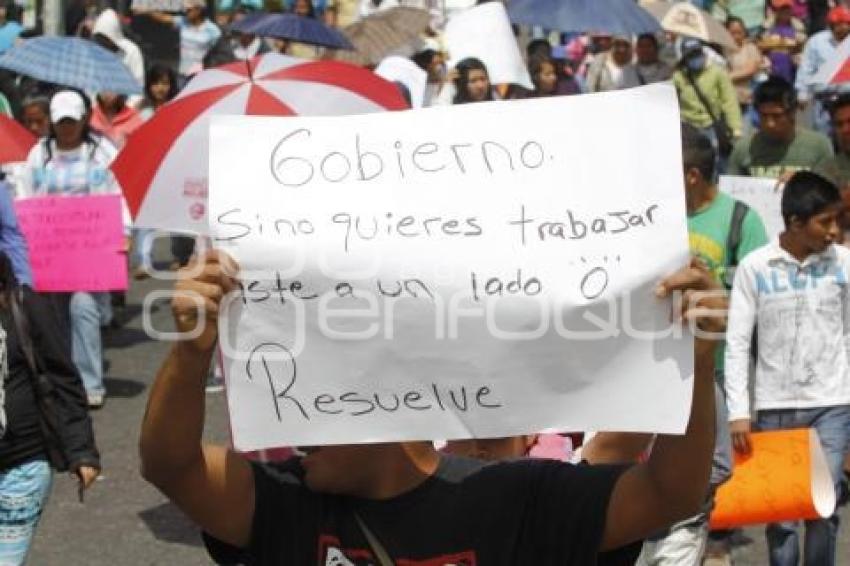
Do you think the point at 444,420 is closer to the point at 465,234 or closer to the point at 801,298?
the point at 465,234

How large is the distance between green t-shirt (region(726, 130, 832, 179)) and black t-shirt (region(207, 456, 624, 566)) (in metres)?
5.85

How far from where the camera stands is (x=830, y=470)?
21.3 feet

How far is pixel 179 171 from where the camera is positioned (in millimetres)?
7191

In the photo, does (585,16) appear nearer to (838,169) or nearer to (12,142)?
(838,169)

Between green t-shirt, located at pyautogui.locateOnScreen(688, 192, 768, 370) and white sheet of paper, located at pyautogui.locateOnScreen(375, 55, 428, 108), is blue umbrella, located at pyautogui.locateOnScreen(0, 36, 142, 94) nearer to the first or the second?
white sheet of paper, located at pyautogui.locateOnScreen(375, 55, 428, 108)

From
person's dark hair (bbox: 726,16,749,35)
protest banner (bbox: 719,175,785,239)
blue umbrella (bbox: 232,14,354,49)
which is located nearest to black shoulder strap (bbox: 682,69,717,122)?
blue umbrella (bbox: 232,14,354,49)

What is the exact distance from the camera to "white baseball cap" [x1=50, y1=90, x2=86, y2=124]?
10109 mm

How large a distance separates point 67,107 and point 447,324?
747 centimetres

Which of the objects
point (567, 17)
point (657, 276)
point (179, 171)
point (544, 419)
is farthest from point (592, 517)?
point (567, 17)

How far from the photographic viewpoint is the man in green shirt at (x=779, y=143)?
884 centimetres

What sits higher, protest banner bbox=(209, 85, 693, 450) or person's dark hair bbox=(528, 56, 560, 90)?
protest banner bbox=(209, 85, 693, 450)

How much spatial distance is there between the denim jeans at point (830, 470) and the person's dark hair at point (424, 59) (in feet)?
25.9

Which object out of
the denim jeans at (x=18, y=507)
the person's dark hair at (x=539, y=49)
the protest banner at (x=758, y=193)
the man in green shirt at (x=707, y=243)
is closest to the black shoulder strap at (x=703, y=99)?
the person's dark hair at (x=539, y=49)

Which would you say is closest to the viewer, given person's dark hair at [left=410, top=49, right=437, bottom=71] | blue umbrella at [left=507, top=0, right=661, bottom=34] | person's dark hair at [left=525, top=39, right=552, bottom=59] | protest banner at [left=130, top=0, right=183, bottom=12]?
blue umbrella at [left=507, top=0, right=661, bottom=34]
